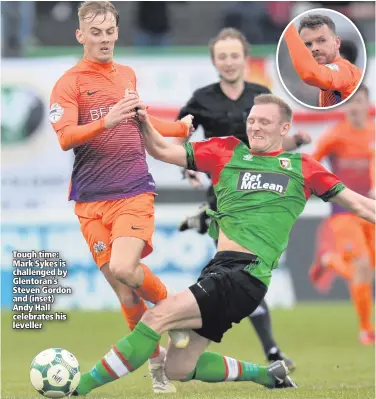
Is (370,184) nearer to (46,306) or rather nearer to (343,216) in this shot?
(343,216)

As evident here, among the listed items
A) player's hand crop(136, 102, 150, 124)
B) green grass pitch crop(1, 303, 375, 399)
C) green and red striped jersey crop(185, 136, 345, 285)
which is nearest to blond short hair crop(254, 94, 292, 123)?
green and red striped jersey crop(185, 136, 345, 285)

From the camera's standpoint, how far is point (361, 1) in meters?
17.9

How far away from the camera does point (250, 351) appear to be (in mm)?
11453

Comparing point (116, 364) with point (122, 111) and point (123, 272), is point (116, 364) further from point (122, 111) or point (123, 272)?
point (122, 111)

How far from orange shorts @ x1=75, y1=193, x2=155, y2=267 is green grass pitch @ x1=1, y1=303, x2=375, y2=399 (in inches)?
41.5

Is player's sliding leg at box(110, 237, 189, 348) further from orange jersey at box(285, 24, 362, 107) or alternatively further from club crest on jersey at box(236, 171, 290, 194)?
orange jersey at box(285, 24, 362, 107)

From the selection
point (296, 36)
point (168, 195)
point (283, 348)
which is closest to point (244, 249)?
point (296, 36)

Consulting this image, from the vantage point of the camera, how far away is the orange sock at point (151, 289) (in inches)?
300

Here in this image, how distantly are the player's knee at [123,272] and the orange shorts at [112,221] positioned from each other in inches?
10.2

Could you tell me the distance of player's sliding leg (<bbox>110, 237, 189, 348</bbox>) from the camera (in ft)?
23.6

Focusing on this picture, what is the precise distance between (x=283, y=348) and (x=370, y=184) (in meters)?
2.31

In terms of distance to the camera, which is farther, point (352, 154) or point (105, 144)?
point (352, 154)

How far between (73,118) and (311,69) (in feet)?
5.64

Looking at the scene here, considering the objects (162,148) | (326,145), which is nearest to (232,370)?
(162,148)
